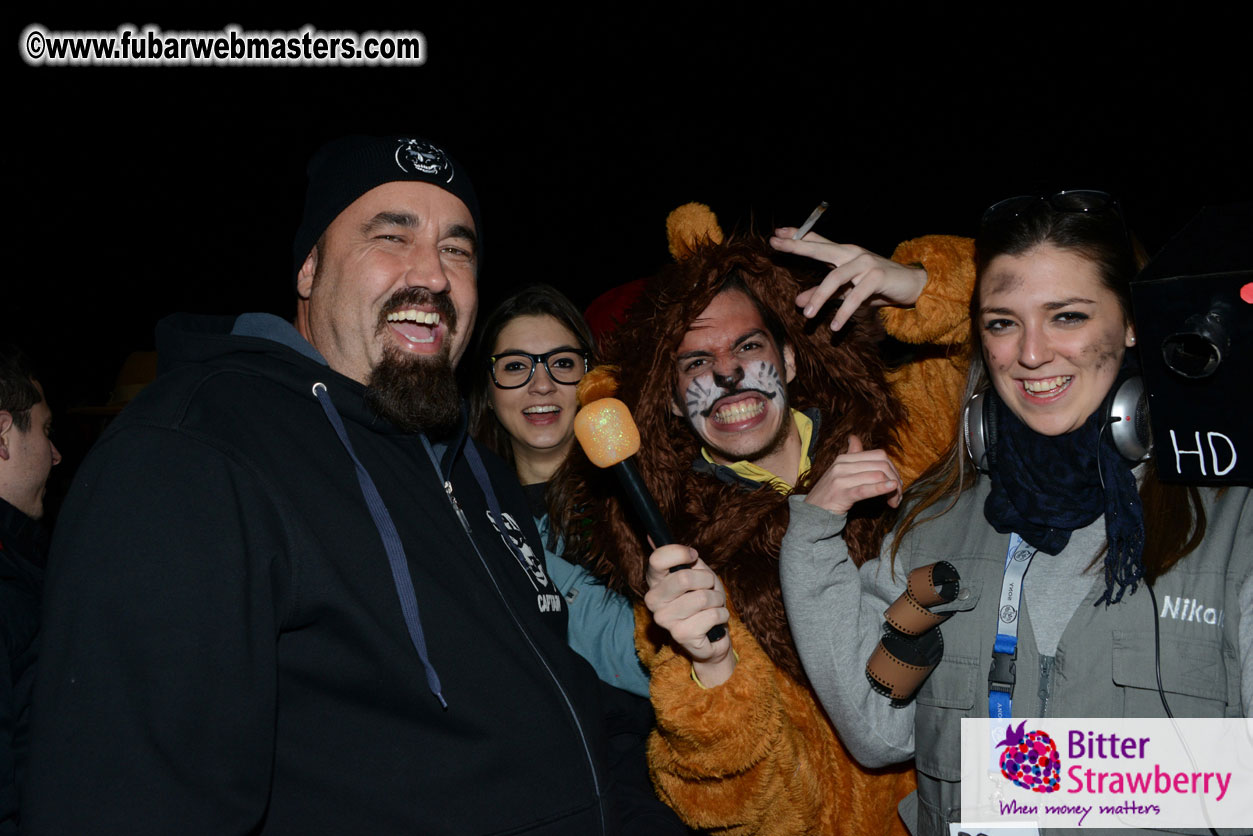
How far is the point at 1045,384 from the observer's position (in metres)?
2.11

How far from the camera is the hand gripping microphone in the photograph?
185 centimetres

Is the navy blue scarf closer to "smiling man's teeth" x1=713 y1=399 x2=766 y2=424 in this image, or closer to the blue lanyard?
the blue lanyard

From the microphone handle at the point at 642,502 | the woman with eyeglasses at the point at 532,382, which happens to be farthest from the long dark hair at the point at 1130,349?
the woman with eyeglasses at the point at 532,382

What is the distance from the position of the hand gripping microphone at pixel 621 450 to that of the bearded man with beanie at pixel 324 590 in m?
0.45

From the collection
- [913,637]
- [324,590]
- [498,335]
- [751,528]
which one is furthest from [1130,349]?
[498,335]

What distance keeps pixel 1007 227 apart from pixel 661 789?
6.21 ft

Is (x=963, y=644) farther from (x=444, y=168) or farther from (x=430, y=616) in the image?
(x=444, y=168)

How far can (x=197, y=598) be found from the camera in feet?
4.76

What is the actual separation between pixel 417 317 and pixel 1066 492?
1782 mm

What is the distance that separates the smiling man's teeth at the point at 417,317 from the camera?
2.14 meters

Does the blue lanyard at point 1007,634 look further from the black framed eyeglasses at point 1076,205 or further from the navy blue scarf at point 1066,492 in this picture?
the black framed eyeglasses at point 1076,205

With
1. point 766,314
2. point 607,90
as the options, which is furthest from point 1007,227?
point 607,90

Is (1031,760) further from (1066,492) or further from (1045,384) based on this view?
(1045,384)

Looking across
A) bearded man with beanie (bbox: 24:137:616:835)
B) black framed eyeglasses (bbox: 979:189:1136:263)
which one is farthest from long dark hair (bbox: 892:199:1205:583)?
bearded man with beanie (bbox: 24:137:616:835)
